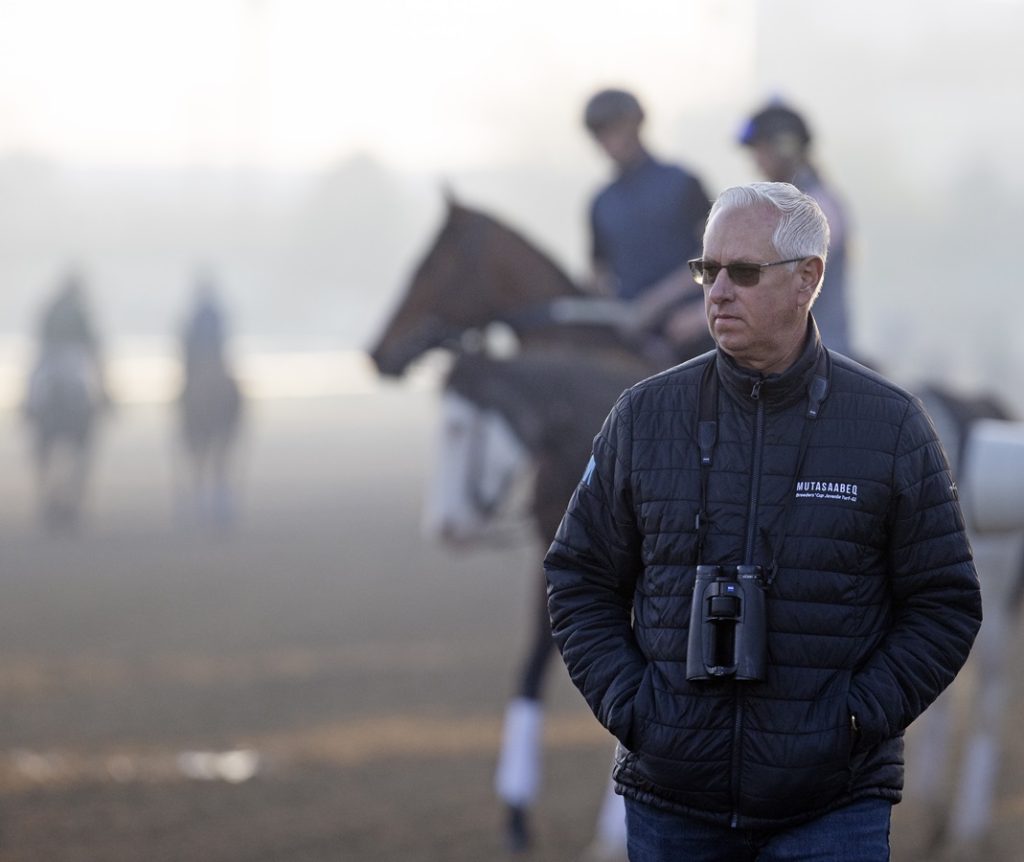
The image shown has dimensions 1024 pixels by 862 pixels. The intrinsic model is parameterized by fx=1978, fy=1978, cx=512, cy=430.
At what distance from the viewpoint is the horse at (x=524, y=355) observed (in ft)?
23.7

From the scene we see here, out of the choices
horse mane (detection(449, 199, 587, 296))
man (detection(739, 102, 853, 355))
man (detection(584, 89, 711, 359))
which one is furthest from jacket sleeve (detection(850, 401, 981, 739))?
horse mane (detection(449, 199, 587, 296))

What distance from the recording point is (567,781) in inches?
347

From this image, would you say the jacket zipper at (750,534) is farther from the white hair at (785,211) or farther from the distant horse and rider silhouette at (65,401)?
the distant horse and rider silhouette at (65,401)

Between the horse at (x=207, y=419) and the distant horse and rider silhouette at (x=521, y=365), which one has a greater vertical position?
the distant horse and rider silhouette at (x=521, y=365)

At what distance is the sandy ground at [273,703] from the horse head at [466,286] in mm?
1926

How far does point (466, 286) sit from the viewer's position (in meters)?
8.17

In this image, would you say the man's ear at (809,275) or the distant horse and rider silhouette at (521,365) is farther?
the distant horse and rider silhouette at (521,365)

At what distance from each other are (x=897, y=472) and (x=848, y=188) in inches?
1710

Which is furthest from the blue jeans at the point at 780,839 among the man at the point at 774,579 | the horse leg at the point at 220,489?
the horse leg at the point at 220,489

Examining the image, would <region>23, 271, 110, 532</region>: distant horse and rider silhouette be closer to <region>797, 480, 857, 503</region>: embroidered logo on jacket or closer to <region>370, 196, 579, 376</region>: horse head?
<region>370, 196, 579, 376</region>: horse head

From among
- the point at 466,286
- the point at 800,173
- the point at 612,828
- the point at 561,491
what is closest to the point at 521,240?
the point at 466,286

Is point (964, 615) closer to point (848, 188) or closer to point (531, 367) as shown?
point (531, 367)

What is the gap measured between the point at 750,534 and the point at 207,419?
19787 millimetres

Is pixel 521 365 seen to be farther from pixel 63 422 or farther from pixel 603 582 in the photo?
pixel 63 422
